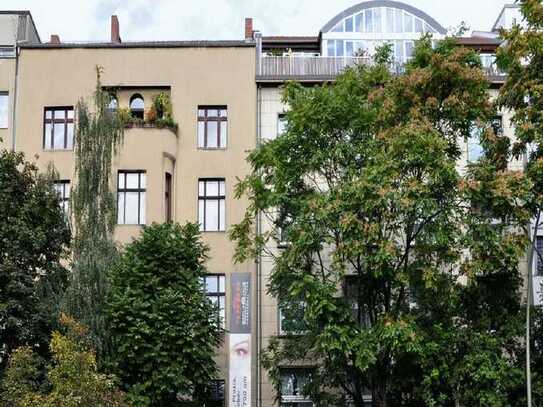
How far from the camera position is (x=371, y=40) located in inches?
1919

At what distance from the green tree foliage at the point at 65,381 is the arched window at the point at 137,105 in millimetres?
13663

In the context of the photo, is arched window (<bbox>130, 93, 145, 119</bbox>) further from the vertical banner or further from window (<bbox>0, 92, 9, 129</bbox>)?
the vertical banner

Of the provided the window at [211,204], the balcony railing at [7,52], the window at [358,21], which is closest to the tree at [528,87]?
the window at [211,204]

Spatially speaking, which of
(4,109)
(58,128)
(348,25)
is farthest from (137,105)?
(348,25)

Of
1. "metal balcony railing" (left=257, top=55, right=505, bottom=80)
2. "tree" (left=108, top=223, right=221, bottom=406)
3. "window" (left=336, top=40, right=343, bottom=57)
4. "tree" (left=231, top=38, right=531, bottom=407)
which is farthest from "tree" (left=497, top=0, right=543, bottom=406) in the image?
"window" (left=336, top=40, right=343, bottom=57)

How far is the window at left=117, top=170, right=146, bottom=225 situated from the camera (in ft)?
126

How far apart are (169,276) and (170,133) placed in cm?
844

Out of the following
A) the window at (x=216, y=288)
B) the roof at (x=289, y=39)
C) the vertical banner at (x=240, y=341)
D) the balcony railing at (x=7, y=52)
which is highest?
the roof at (x=289, y=39)

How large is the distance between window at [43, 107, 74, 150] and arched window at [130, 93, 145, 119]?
2.55m

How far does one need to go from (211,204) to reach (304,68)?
292 inches

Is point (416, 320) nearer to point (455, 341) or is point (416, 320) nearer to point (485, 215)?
point (455, 341)

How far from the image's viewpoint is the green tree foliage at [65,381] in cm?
2697

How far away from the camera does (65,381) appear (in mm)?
27438

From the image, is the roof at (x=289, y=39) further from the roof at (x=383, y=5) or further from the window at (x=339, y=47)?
the window at (x=339, y=47)
